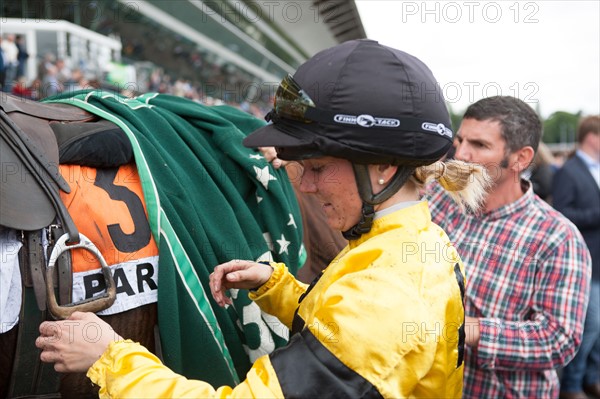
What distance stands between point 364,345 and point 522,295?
1.17m

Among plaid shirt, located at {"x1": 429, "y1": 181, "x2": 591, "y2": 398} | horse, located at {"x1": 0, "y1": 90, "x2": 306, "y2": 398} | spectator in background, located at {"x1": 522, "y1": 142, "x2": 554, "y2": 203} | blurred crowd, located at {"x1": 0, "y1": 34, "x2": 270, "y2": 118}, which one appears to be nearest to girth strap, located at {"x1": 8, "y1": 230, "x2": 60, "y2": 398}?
horse, located at {"x1": 0, "y1": 90, "x2": 306, "y2": 398}

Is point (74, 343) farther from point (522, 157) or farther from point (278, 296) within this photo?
point (522, 157)

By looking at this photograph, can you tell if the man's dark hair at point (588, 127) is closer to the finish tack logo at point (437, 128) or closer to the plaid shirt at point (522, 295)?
the plaid shirt at point (522, 295)

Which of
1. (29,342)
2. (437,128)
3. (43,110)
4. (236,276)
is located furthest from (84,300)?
(437,128)

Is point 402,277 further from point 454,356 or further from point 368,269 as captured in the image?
point 454,356

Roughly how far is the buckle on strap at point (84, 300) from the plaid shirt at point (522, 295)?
1194 millimetres

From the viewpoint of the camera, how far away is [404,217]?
1.22 meters

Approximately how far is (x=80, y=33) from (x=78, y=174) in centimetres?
1146

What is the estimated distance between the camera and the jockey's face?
48.2 inches

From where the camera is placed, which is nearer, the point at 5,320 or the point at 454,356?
the point at 454,356

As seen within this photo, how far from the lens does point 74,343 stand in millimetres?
1133

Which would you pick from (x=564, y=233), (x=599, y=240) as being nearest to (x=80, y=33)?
(x=599, y=240)

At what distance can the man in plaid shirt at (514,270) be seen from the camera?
185 centimetres

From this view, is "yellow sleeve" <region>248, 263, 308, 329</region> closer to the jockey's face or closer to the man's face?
the jockey's face
